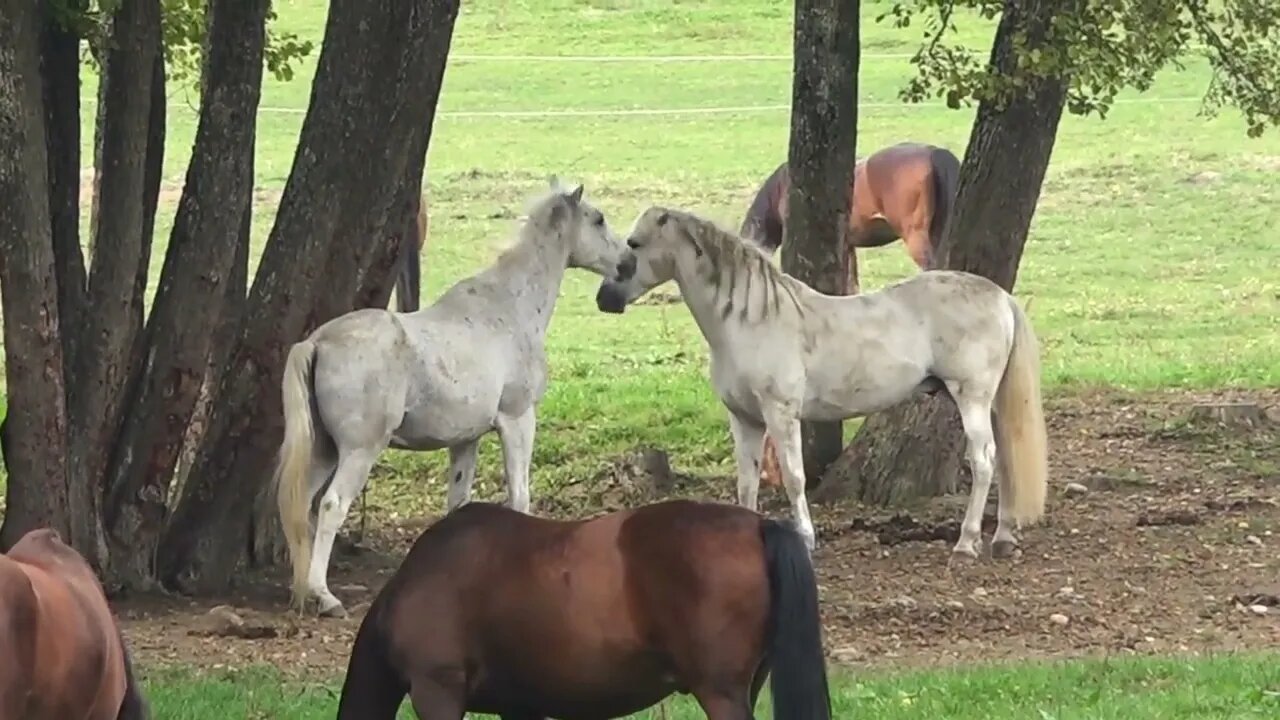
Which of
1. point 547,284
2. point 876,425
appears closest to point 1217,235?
point 876,425

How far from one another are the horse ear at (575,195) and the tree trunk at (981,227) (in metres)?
2.32

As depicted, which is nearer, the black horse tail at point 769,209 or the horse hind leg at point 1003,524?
the horse hind leg at point 1003,524

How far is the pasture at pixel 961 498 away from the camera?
7492 mm

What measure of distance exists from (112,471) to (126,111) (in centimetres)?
169

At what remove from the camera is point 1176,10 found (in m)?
11.0

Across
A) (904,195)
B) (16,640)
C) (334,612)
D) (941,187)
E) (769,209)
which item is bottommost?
(334,612)

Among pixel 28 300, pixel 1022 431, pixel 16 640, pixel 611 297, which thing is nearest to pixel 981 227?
Answer: pixel 1022 431

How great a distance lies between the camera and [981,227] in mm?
11445

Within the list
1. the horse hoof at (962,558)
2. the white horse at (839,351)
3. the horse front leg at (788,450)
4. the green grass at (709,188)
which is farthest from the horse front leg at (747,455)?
the green grass at (709,188)

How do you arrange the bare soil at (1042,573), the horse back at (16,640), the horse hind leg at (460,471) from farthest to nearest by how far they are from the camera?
1. the horse hind leg at (460,471)
2. the bare soil at (1042,573)
3. the horse back at (16,640)

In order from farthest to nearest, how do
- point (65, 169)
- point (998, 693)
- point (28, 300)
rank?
point (65, 169), point (28, 300), point (998, 693)

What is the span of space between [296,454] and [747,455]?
2.58m

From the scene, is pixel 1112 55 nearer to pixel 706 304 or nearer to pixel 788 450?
pixel 706 304

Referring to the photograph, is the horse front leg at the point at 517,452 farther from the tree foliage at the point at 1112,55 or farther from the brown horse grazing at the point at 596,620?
the brown horse grazing at the point at 596,620
